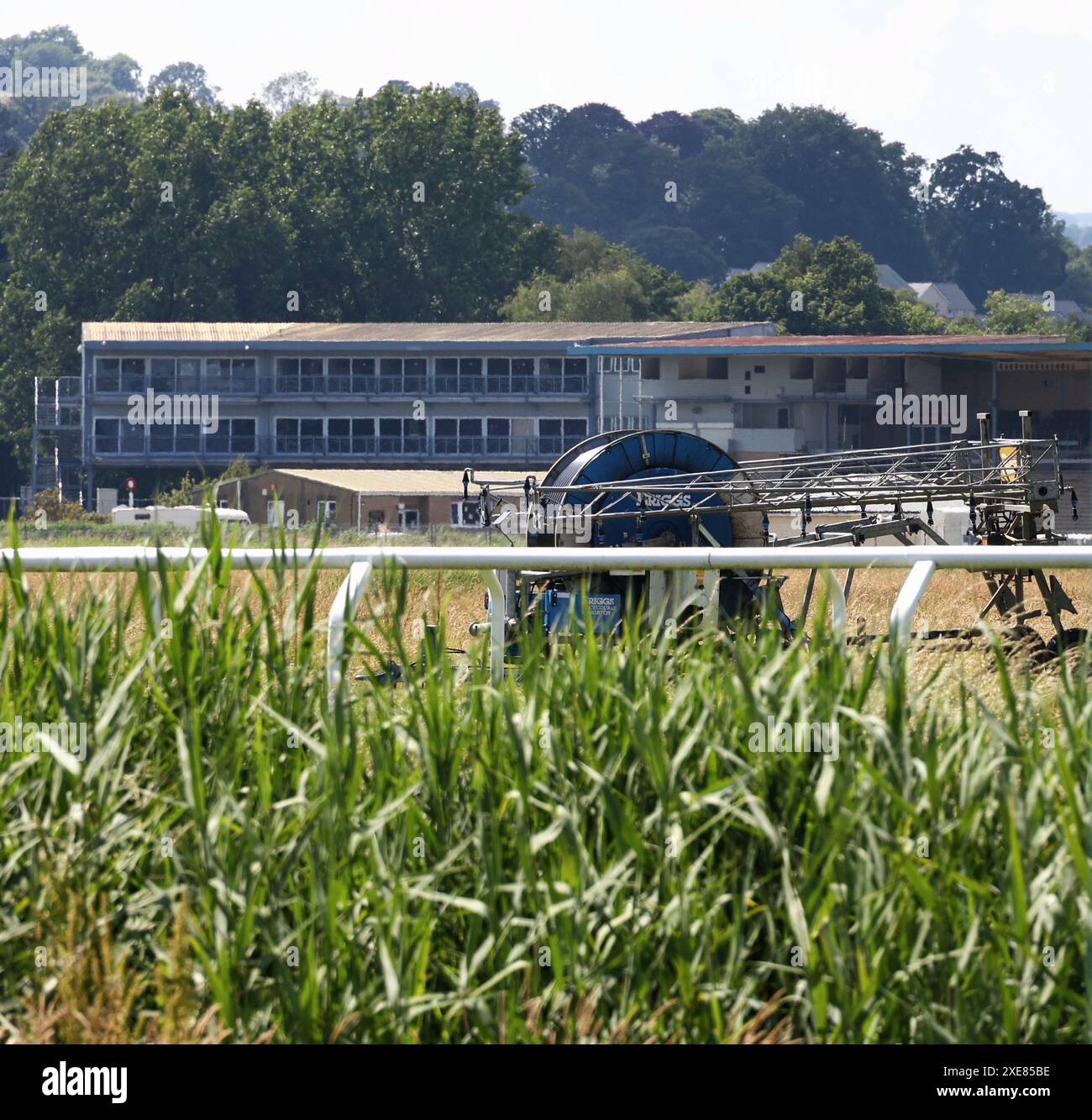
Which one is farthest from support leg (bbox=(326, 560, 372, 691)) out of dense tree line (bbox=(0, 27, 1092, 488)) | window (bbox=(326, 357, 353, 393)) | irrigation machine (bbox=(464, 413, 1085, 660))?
dense tree line (bbox=(0, 27, 1092, 488))

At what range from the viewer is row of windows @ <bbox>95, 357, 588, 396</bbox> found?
97.5 meters

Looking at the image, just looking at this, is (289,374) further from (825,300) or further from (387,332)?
(825,300)

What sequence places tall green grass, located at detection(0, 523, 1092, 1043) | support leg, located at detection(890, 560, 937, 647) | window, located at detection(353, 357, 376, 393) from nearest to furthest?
tall green grass, located at detection(0, 523, 1092, 1043) < support leg, located at detection(890, 560, 937, 647) < window, located at detection(353, 357, 376, 393)

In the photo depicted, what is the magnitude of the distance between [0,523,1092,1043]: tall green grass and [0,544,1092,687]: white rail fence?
316mm

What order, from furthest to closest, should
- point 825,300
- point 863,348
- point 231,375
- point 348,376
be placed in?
point 825,300
point 231,375
point 348,376
point 863,348

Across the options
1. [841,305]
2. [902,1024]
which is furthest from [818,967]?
[841,305]

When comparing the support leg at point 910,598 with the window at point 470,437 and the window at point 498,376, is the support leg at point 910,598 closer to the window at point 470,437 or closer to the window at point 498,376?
the window at point 498,376

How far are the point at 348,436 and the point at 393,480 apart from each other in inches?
542

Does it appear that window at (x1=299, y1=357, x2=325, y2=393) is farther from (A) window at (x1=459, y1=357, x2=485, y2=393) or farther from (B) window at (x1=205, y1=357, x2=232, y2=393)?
(A) window at (x1=459, y1=357, x2=485, y2=393)

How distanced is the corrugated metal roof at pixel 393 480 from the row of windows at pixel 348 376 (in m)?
7.68

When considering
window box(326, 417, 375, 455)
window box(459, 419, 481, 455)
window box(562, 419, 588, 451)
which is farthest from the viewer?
window box(326, 417, 375, 455)

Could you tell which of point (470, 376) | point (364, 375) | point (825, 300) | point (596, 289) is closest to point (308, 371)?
point (364, 375)

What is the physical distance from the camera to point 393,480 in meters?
85.9
